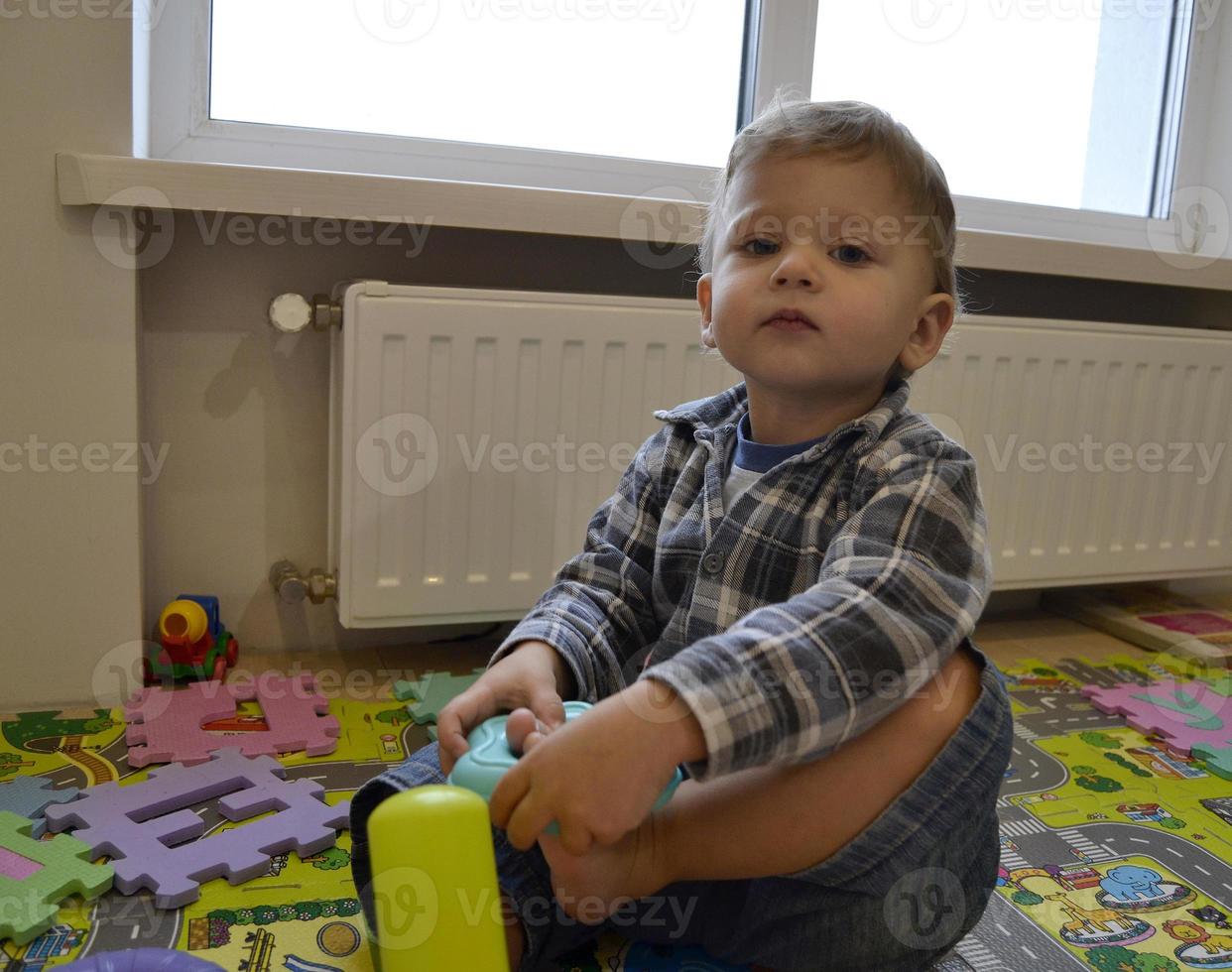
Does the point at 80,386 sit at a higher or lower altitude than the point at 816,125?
lower

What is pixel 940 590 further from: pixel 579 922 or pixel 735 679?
pixel 579 922

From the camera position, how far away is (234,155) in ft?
4.40

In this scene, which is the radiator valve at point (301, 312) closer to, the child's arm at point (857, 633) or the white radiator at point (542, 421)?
the white radiator at point (542, 421)

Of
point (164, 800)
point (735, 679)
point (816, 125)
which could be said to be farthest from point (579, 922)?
point (816, 125)

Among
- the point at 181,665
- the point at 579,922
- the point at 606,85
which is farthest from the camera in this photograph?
the point at 606,85

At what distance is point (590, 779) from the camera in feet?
1.92

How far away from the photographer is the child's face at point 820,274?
0.80 m

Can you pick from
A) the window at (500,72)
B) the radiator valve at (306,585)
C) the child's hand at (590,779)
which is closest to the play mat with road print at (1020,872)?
the radiator valve at (306,585)

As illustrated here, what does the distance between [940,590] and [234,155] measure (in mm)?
1027

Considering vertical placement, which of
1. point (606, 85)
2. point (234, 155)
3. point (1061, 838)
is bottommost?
point (1061, 838)

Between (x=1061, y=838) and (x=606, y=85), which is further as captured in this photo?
(x=606, y=85)

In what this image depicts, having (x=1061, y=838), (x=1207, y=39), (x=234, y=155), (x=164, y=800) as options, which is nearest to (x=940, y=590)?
(x=1061, y=838)

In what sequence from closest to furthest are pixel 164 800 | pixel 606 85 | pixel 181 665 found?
pixel 164 800 < pixel 181 665 < pixel 606 85

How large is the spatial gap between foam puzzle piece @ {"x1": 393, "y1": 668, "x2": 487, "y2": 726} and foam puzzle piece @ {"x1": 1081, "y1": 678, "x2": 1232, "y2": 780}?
2.55 ft
